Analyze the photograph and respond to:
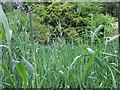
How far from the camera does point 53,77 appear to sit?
1.01m

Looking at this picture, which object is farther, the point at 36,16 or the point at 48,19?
the point at 48,19

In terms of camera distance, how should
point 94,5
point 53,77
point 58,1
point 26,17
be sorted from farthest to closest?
point 58,1
point 94,5
point 26,17
point 53,77

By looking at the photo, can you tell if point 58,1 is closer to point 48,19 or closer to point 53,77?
point 48,19

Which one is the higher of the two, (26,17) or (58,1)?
(58,1)

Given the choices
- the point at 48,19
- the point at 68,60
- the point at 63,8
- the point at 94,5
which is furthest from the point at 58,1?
the point at 68,60

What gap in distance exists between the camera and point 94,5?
3.43 meters

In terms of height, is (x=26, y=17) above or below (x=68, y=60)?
above

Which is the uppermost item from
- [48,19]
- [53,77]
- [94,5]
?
[94,5]

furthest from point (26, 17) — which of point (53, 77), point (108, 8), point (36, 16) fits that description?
point (53, 77)

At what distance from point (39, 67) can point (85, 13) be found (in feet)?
9.15

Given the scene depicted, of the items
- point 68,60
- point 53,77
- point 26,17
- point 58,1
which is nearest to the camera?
point 53,77

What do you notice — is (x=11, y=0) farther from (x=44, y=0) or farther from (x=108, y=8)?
(x=108, y=8)

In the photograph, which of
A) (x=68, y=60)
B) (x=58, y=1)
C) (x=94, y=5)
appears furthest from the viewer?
(x=58, y=1)

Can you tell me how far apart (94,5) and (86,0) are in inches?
7.9
